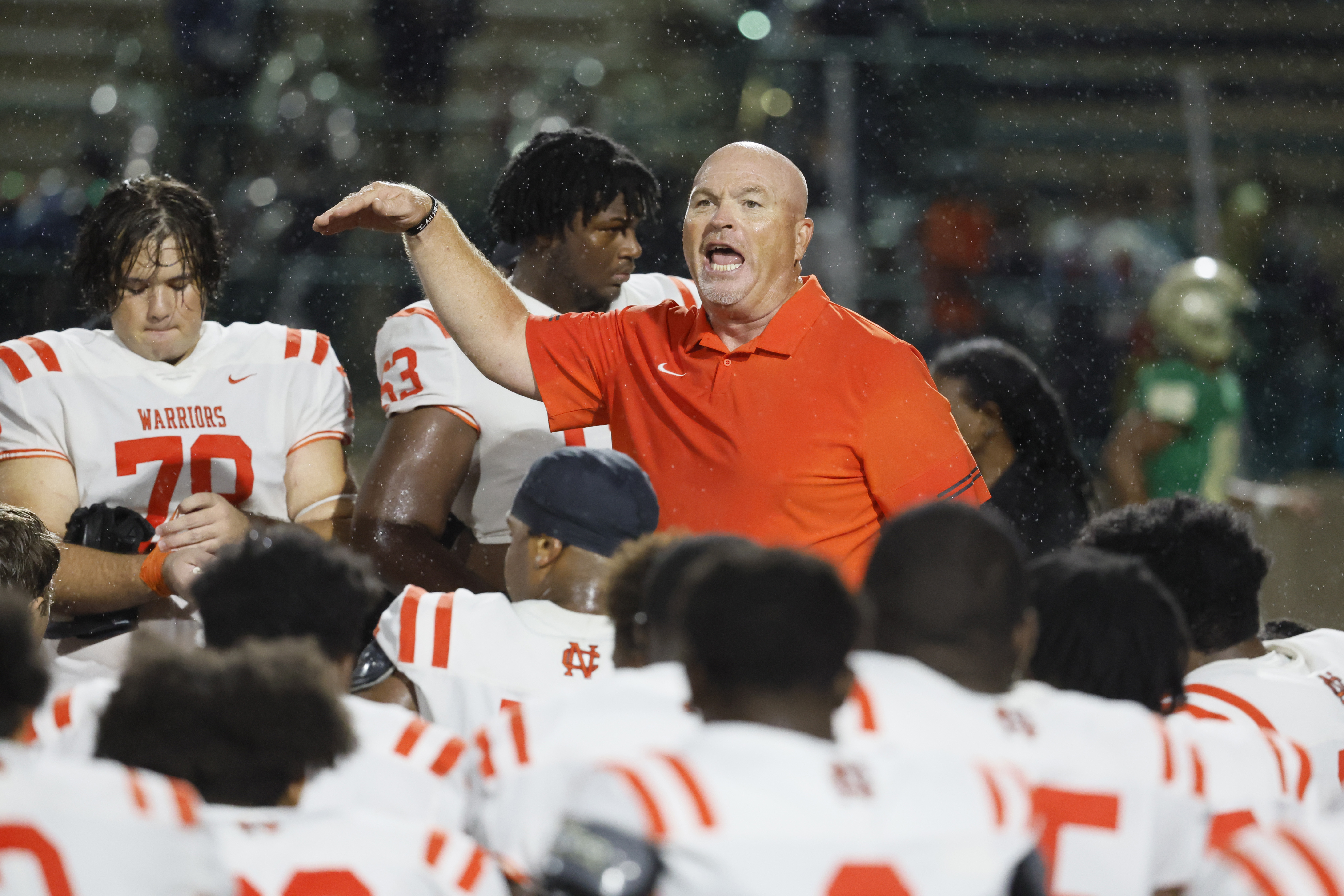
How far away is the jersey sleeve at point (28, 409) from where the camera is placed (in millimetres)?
3311

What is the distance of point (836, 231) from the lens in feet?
23.8

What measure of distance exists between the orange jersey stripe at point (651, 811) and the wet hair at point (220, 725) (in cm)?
41

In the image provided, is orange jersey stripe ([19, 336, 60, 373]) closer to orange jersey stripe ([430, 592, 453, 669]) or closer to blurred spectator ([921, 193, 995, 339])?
orange jersey stripe ([430, 592, 453, 669])

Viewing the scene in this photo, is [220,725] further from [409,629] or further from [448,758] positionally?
[409,629]

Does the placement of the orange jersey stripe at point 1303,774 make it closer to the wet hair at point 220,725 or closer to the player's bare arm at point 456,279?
the wet hair at point 220,725

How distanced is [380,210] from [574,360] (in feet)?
1.73

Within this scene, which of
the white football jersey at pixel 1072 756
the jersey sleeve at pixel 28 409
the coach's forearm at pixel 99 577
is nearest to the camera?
the white football jersey at pixel 1072 756

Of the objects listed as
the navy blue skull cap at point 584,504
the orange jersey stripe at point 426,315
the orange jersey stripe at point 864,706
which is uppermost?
the orange jersey stripe at point 426,315

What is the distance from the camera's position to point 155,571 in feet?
10.2

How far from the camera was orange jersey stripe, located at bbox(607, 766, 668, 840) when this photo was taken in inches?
60.3

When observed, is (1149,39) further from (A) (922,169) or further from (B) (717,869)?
(B) (717,869)

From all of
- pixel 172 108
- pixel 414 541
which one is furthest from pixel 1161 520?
pixel 172 108

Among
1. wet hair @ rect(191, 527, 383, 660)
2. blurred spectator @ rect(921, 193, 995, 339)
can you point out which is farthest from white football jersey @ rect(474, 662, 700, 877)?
blurred spectator @ rect(921, 193, 995, 339)

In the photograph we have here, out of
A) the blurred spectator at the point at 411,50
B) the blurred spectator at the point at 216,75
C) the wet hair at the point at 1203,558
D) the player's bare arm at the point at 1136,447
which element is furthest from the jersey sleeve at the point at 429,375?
the blurred spectator at the point at 411,50
